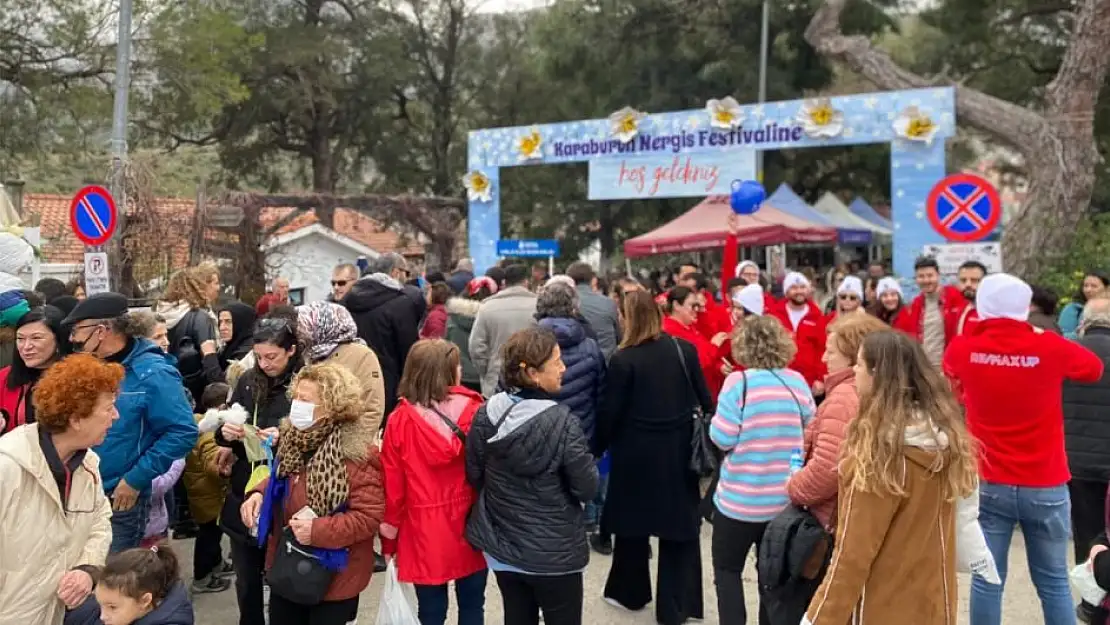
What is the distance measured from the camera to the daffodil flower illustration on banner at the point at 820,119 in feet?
38.5

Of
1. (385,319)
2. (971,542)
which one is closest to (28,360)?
(385,319)

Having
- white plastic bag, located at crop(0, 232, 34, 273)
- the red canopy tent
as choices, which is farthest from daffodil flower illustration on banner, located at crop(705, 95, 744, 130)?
white plastic bag, located at crop(0, 232, 34, 273)

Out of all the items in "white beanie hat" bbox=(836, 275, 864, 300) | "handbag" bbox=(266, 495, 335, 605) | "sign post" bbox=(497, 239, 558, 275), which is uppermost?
"sign post" bbox=(497, 239, 558, 275)

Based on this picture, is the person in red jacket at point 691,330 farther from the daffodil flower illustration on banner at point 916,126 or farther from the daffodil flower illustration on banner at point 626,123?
the daffodil flower illustration on banner at point 626,123

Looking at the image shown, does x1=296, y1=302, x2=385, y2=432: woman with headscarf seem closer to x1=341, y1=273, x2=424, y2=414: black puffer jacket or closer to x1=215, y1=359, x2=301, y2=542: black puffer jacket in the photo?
x1=215, y1=359, x2=301, y2=542: black puffer jacket

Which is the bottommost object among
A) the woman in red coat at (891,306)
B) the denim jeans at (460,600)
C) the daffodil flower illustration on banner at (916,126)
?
the denim jeans at (460,600)

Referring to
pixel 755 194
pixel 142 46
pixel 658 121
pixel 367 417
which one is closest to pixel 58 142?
pixel 142 46

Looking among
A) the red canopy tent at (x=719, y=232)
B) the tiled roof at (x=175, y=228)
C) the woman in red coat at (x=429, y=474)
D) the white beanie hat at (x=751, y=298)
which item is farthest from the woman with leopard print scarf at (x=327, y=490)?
the red canopy tent at (x=719, y=232)

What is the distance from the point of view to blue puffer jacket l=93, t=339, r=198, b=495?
143 inches

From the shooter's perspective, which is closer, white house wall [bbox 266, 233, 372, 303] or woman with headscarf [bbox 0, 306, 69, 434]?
woman with headscarf [bbox 0, 306, 69, 434]

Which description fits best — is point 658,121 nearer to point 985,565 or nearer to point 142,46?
point 142,46

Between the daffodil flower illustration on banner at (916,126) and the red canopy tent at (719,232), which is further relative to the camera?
the red canopy tent at (719,232)

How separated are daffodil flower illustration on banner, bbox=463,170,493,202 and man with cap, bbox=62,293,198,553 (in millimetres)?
11786

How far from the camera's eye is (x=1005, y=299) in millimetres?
3734
